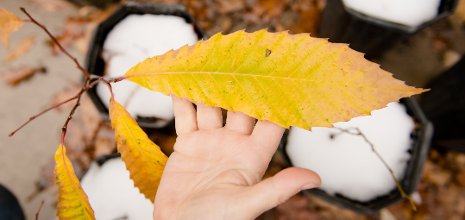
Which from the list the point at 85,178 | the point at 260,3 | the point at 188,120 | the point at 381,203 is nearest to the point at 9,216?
the point at 85,178

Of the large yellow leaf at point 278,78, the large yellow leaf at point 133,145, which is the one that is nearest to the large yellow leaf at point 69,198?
the large yellow leaf at point 133,145

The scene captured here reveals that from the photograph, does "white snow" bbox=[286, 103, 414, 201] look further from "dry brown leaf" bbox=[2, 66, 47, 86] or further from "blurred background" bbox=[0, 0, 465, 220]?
"dry brown leaf" bbox=[2, 66, 47, 86]

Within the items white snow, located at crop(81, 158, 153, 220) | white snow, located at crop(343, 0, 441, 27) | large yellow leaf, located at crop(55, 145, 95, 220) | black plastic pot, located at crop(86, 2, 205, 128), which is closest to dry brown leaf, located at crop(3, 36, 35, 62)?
black plastic pot, located at crop(86, 2, 205, 128)

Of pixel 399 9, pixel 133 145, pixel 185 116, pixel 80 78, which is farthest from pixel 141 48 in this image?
pixel 399 9

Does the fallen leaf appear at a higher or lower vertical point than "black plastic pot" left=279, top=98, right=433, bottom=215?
higher

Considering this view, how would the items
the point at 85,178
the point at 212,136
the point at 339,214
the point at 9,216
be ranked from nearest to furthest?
1. the point at 212,136
2. the point at 9,216
3. the point at 85,178
4. the point at 339,214

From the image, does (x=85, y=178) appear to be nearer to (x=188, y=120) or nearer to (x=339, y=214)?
(x=188, y=120)

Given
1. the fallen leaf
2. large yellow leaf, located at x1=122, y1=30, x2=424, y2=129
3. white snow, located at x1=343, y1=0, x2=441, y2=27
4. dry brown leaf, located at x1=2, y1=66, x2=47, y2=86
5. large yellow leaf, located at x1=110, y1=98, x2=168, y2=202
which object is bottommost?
dry brown leaf, located at x1=2, y1=66, x2=47, y2=86
